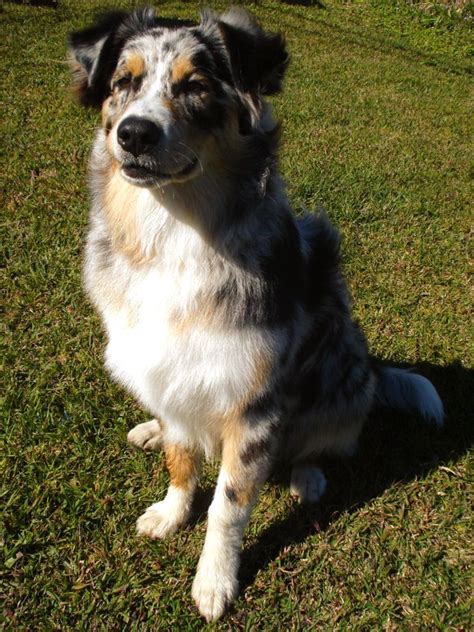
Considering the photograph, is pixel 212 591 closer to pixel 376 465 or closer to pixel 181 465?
pixel 181 465

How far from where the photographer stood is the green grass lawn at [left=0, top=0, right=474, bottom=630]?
2.68 meters

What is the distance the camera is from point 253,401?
2.38m

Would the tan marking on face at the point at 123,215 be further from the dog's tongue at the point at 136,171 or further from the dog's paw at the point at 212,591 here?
the dog's paw at the point at 212,591

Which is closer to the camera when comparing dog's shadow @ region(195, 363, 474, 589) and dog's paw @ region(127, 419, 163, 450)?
dog's shadow @ region(195, 363, 474, 589)

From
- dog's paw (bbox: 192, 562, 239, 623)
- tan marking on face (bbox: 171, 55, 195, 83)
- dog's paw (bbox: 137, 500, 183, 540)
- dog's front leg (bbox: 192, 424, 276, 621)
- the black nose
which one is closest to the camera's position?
the black nose

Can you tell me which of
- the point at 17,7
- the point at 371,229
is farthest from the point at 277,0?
the point at 371,229

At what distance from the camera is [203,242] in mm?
2299

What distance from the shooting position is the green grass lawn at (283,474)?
8.80 ft

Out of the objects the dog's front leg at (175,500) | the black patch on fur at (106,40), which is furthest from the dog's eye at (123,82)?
the dog's front leg at (175,500)

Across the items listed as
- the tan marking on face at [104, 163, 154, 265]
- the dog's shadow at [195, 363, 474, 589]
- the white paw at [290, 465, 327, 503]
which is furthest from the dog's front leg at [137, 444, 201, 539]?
the tan marking on face at [104, 163, 154, 265]

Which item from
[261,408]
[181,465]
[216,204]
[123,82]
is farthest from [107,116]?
[181,465]

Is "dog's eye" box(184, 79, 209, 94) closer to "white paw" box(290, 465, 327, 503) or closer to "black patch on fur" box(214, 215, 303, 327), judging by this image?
"black patch on fur" box(214, 215, 303, 327)

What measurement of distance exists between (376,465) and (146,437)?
1354mm

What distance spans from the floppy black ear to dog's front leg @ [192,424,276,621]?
140 centimetres
